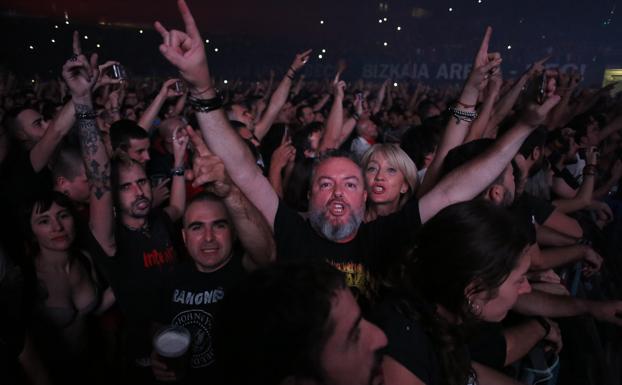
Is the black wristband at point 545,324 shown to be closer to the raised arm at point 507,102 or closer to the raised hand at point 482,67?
the raised hand at point 482,67

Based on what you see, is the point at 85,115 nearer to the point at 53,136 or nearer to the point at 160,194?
the point at 53,136

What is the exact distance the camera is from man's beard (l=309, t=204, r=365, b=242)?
88.9 inches

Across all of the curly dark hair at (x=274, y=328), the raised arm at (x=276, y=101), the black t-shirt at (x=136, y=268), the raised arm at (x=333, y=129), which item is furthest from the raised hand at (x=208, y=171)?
the raised arm at (x=276, y=101)

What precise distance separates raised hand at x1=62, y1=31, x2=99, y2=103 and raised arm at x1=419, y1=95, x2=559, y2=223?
203 cm

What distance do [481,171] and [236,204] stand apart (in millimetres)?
1294

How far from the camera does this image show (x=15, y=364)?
171 centimetres

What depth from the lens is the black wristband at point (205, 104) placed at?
6.74 ft

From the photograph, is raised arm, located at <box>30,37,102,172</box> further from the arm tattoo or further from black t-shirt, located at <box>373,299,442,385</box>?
black t-shirt, located at <box>373,299,442,385</box>

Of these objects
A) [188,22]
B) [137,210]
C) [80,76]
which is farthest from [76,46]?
[188,22]

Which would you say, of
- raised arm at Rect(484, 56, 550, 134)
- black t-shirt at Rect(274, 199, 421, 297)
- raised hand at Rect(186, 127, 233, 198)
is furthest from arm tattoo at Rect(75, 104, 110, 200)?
raised arm at Rect(484, 56, 550, 134)

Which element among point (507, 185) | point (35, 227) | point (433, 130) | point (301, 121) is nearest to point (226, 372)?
point (35, 227)

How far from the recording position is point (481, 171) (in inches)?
88.1

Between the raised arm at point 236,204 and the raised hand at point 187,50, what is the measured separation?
29 centimetres

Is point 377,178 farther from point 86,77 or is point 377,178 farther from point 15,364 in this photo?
point 15,364
